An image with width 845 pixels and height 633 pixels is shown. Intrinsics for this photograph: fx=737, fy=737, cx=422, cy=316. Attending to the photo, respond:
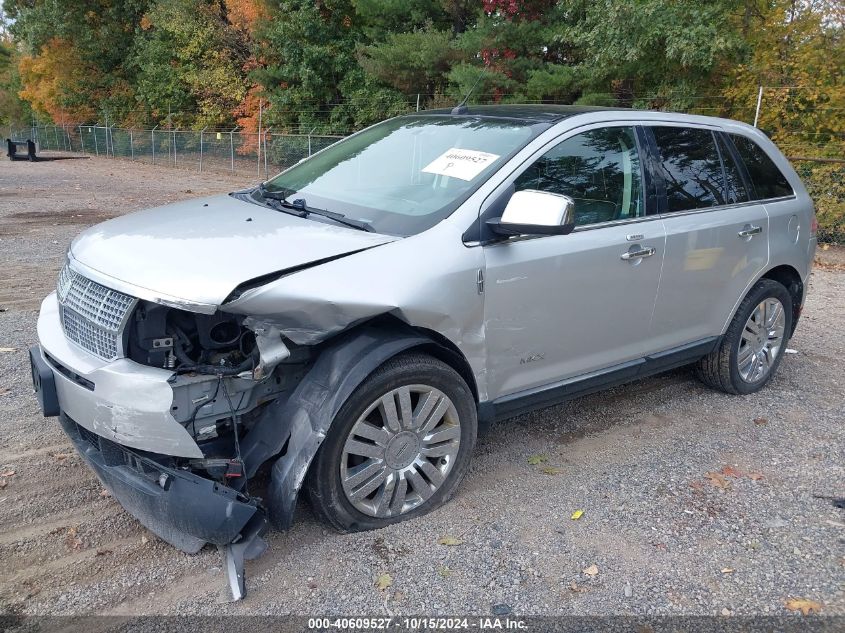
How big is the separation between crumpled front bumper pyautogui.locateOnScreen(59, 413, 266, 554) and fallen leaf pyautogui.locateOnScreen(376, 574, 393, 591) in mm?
538

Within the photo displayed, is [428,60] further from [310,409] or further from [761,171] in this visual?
[310,409]

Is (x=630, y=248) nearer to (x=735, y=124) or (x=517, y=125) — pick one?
(x=517, y=125)

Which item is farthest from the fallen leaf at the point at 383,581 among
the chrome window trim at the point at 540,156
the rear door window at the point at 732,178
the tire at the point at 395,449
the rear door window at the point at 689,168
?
the rear door window at the point at 732,178

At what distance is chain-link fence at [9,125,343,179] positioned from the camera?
23.3m

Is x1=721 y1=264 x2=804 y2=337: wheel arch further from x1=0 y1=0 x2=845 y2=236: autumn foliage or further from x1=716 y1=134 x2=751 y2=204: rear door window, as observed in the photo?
x1=0 y1=0 x2=845 y2=236: autumn foliage

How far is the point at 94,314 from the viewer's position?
3078 millimetres

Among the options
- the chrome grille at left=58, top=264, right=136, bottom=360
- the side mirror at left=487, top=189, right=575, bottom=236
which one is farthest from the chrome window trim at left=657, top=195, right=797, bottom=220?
the chrome grille at left=58, top=264, right=136, bottom=360

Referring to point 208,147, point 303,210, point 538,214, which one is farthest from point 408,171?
point 208,147

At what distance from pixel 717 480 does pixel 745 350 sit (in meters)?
1.47

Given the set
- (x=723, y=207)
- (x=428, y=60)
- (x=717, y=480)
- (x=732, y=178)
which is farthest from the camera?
(x=428, y=60)

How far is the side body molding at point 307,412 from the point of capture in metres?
3.02

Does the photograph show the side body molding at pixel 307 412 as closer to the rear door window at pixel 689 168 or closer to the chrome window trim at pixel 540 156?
the chrome window trim at pixel 540 156

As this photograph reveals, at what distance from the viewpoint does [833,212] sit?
11250mm

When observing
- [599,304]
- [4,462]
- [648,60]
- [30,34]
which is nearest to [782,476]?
[599,304]
